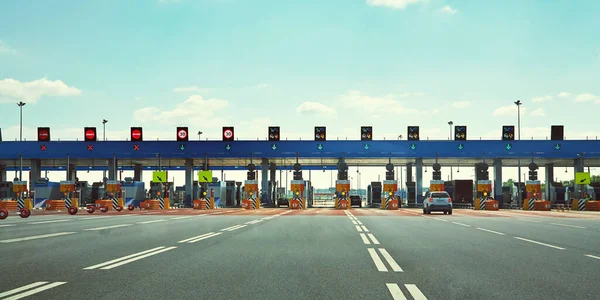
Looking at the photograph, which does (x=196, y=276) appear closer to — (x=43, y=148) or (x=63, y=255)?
(x=63, y=255)

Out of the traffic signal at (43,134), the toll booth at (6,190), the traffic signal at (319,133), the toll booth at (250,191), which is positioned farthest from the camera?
the toll booth at (6,190)

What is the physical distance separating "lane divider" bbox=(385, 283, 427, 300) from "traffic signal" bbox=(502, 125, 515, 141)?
162 ft

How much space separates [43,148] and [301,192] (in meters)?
26.2

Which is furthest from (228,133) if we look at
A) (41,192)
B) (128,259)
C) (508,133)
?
(128,259)

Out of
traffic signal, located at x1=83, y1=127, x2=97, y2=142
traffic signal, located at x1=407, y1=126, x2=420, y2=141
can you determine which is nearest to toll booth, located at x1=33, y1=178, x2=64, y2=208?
traffic signal, located at x1=83, y1=127, x2=97, y2=142

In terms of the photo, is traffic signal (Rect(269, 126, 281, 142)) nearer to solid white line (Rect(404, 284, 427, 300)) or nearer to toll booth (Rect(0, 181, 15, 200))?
toll booth (Rect(0, 181, 15, 200))

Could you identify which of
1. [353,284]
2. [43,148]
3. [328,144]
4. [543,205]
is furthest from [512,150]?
[353,284]

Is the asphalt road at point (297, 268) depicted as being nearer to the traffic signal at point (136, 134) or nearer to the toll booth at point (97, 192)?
the traffic signal at point (136, 134)

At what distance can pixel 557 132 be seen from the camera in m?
52.6

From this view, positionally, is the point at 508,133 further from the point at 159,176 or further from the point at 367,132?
the point at 159,176

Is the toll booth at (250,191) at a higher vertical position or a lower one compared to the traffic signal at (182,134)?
lower

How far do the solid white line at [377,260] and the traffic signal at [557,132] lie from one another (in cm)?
4660

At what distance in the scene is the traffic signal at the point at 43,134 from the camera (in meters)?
54.7

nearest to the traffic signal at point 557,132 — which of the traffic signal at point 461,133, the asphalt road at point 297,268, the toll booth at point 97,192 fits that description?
the traffic signal at point 461,133
